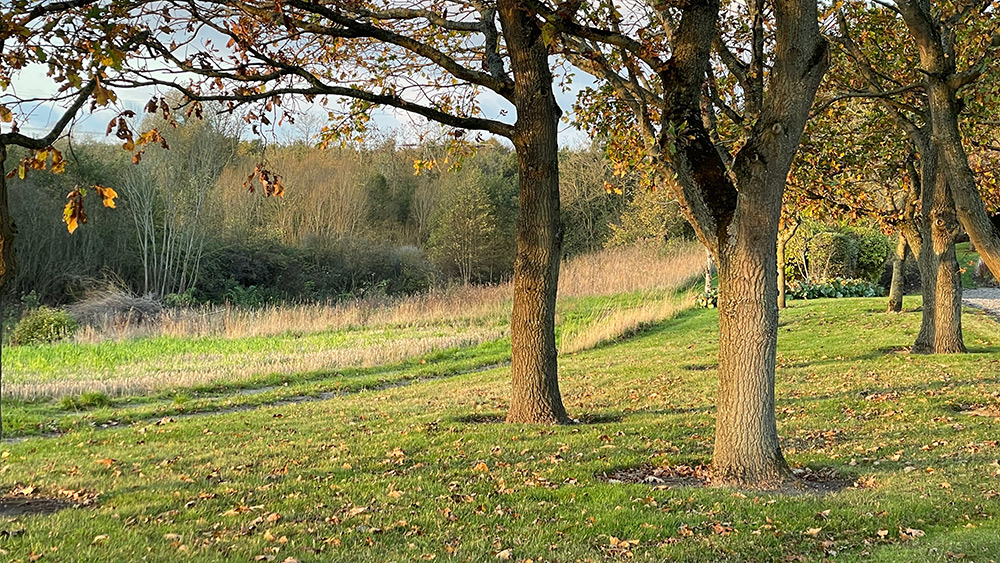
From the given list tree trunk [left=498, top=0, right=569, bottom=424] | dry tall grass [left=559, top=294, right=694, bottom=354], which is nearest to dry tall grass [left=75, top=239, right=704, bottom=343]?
dry tall grass [left=559, top=294, right=694, bottom=354]

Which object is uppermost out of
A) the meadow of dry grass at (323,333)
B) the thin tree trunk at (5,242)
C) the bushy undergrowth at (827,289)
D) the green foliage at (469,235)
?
the green foliage at (469,235)

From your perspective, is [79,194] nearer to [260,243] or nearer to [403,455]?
[403,455]

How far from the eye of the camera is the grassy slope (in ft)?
15.9

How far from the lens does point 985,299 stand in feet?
88.0

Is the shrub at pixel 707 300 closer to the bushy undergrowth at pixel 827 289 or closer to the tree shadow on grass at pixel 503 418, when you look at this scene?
the bushy undergrowth at pixel 827 289

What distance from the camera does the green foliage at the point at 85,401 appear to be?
11.9 meters

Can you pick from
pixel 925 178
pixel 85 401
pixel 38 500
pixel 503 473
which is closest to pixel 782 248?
pixel 925 178

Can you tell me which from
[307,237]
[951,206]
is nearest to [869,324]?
[951,206]

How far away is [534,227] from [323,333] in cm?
1491

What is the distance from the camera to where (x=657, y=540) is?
4.93 meters

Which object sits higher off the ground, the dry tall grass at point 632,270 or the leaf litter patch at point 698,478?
the dry tall grass at point 632,270

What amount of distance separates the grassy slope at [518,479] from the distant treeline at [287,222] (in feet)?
46.7

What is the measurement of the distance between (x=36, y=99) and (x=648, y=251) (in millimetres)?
29904

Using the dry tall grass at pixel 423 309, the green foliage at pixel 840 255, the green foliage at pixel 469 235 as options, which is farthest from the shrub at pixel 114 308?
the green foliage at pixel 840 255
